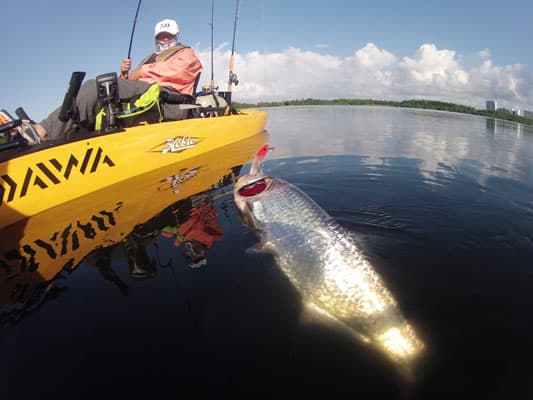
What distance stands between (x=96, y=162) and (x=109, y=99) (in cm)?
117

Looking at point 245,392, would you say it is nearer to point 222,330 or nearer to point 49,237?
point 222,330

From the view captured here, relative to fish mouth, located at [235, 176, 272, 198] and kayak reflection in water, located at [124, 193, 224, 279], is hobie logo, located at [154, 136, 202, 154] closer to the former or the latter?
kayak reflection in water, located at [124, 193, 224, 279]

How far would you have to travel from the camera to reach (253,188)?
269cm

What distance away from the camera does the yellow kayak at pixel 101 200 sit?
3047 mm

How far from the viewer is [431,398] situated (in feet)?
5.01

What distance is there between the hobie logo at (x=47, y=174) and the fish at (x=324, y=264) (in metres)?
3.38

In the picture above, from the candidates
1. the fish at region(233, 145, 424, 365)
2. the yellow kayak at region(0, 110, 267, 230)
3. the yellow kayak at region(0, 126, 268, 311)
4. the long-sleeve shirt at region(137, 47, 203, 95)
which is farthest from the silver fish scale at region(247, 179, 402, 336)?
the long-sleeve shirt at region(137, 47, 203, 95)

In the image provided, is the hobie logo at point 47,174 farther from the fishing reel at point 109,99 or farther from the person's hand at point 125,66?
the person's hand at point 125,66

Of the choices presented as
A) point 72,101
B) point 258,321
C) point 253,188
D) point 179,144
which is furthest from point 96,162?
point 258,321

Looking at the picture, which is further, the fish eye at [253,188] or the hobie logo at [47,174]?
the hobie logo at [47,174]

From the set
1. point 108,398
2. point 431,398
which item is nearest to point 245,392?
point 108,398

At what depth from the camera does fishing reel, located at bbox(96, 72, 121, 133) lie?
16.8 feet

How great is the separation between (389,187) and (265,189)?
3.09 meters

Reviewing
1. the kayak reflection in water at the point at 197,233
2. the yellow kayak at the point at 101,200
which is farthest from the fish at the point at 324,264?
the yellow kayak at the point at 101,200
